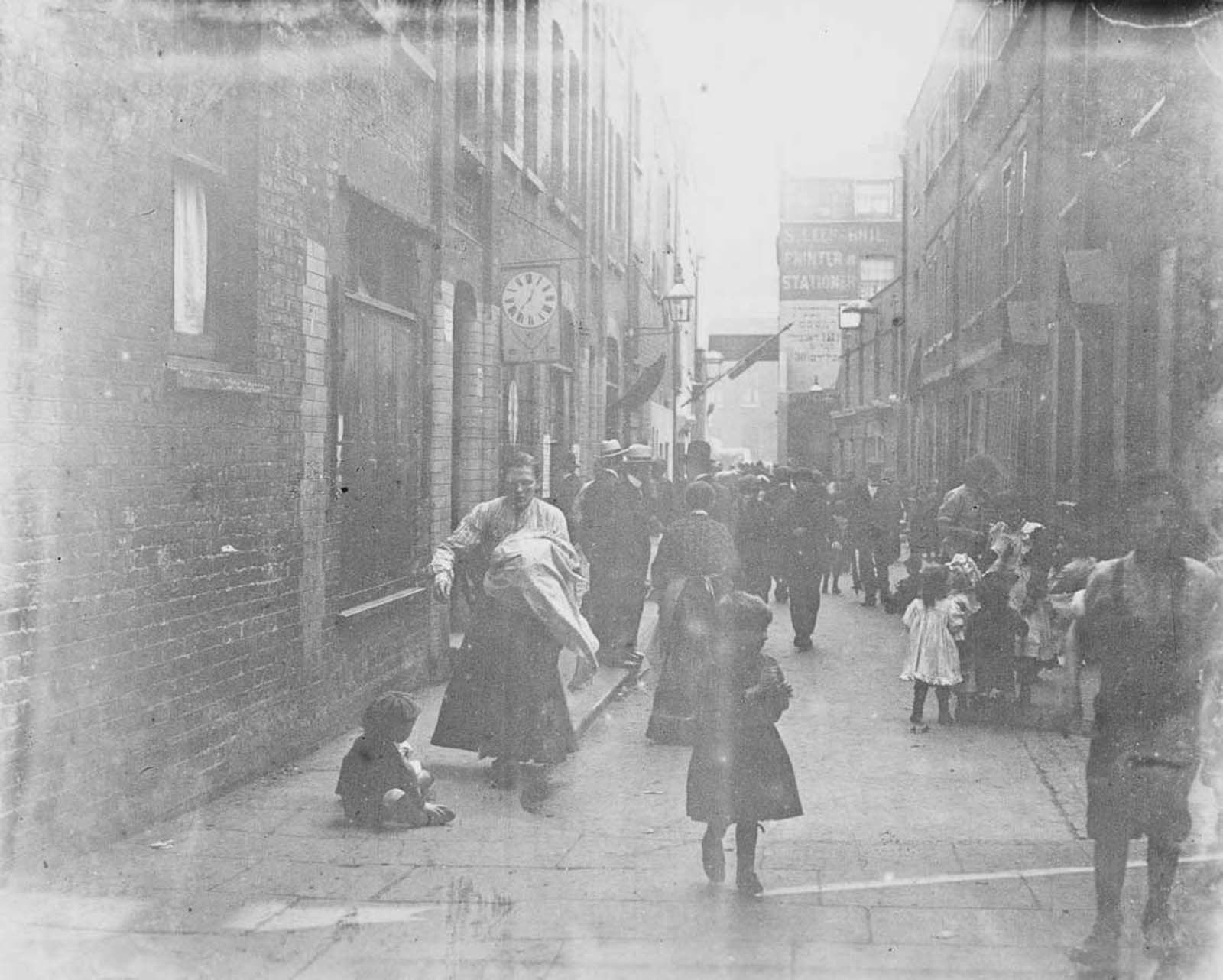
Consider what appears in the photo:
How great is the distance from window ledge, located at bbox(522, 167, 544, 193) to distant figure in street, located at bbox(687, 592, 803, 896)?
9133 mm

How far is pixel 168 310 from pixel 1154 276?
24.5 ft

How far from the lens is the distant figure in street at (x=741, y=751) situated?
516 cm

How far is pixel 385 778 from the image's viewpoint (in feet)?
20.1

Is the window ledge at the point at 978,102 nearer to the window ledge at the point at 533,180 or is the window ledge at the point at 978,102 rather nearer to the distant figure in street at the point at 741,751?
the window ledge at the point at 533,180

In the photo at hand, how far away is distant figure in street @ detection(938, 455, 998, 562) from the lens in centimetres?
1059

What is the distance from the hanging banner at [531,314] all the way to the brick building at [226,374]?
14cm

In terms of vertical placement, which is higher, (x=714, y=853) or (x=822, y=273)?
(x=822, y=273)

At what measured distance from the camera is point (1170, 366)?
9828 millimetres

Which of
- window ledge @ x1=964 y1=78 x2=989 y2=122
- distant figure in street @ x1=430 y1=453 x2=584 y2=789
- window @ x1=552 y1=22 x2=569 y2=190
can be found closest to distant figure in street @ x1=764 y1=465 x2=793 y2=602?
window @ x1=552 y1=22 x2=569 y2=190

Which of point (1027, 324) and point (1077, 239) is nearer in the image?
point (1077, 239)

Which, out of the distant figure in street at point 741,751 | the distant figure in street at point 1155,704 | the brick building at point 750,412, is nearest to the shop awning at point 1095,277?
the distant figure in street at point 741,751

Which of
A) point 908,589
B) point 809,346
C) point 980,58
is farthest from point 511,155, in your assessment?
point 809,346

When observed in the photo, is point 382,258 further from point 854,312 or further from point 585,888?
point 854,312

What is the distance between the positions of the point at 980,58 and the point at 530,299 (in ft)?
39.3
